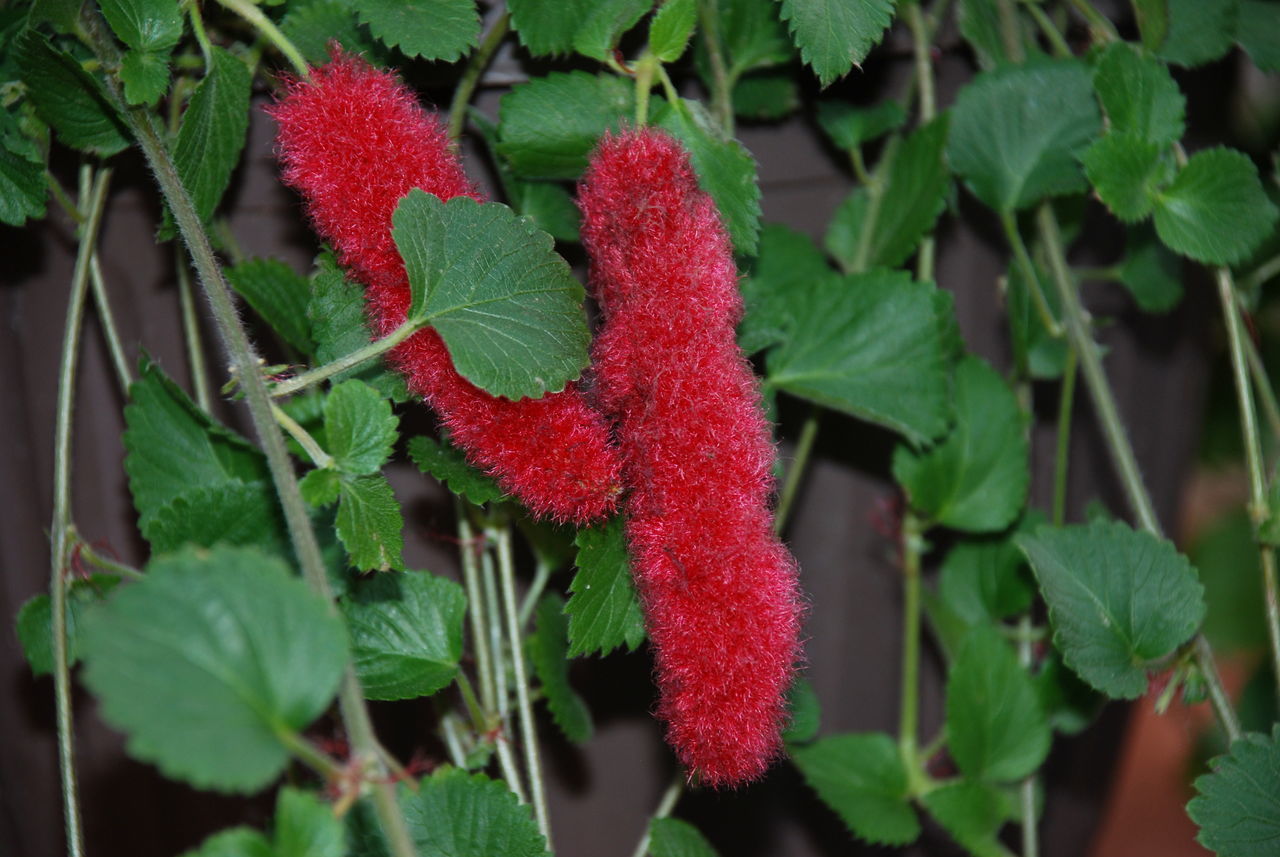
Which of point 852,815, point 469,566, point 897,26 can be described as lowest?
point 852,815

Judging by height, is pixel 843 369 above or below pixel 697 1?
below

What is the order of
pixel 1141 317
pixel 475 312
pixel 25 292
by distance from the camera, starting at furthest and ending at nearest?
1. pixel 1141 317
2. pixel 25 292
3. pixel 475 312

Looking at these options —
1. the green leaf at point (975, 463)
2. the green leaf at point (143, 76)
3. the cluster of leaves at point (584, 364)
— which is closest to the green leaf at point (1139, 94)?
A: the cluster of leaves at point (584, 364)

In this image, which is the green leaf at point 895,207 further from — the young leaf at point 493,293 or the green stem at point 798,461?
the young leaf at point 493,293

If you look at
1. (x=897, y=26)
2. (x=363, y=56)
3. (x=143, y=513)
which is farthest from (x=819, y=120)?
(x=143, y=513)

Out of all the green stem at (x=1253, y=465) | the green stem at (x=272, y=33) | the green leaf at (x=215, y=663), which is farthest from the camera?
the green stem at (x=1253, y=465)

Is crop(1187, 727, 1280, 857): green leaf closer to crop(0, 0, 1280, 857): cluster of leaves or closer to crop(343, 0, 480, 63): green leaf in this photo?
crop(0, 0, 1280, 857): cluster of leaves

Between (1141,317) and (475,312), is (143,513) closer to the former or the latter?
(475,312)
